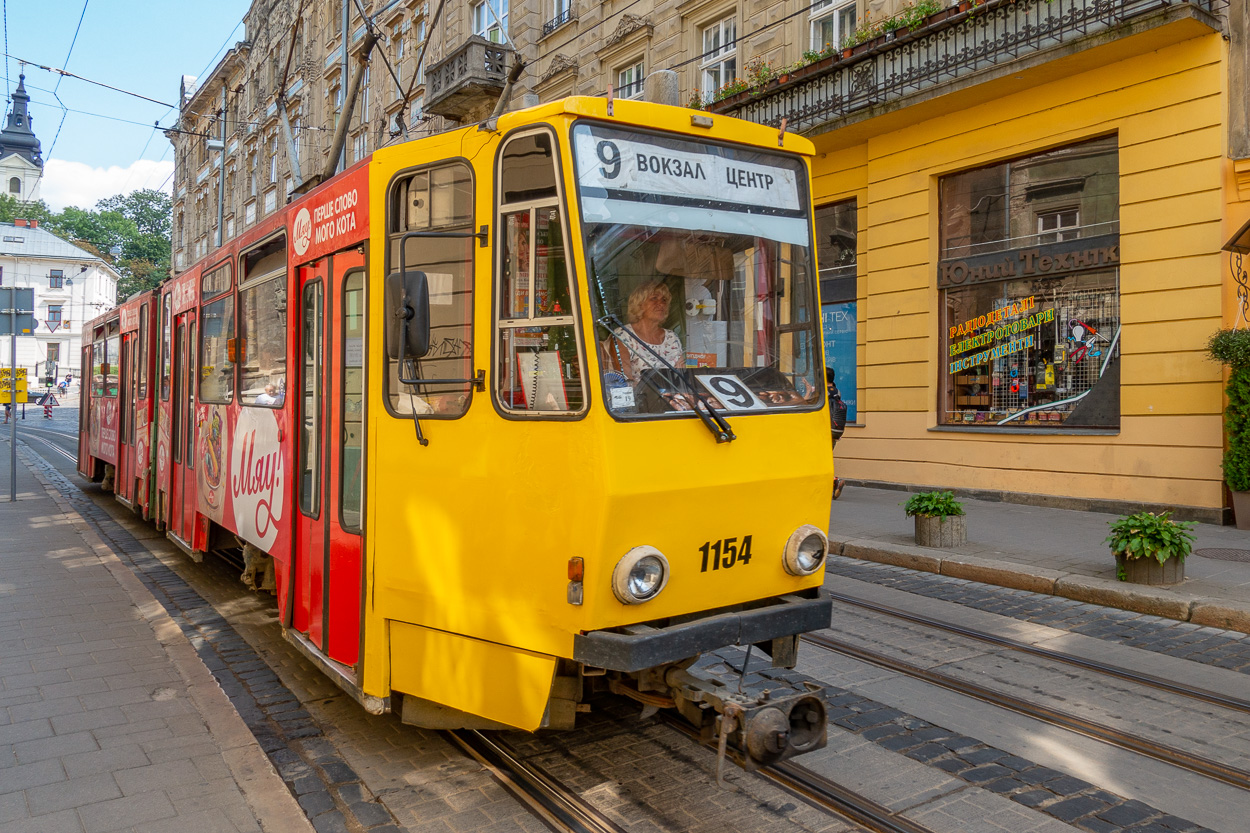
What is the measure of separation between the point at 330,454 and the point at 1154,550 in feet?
20.5

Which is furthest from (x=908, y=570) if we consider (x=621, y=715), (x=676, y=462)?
(x=676, y=462)

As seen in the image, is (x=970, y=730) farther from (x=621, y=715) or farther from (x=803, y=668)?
(x=621, y=715)

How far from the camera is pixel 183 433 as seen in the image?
8.42 metres

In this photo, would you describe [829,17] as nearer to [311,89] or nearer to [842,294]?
[842,294]

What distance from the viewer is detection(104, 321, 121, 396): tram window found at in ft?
40.2

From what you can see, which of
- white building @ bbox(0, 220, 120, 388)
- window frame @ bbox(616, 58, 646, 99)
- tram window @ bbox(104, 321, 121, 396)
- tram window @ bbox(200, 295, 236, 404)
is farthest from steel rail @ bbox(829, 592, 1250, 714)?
white building @ bbox(0, 220, 120, 388)

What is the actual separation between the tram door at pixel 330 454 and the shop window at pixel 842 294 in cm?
1167

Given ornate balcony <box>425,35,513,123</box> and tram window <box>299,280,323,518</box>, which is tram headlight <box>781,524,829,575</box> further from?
ornate balcony <box>425,35,513,123</box>

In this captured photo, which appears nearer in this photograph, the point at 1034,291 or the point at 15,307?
the point at 1034,291

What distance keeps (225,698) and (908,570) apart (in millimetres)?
6211

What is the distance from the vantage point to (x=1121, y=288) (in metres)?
11.6

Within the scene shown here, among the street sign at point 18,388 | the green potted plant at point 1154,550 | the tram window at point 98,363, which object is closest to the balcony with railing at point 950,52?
the green potted plant at point 1154,550

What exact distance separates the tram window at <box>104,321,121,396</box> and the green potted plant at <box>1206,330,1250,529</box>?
13346 millimetres

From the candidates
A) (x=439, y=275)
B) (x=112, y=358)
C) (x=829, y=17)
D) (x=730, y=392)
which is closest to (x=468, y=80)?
(x=829, y=17)
